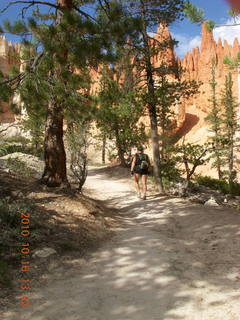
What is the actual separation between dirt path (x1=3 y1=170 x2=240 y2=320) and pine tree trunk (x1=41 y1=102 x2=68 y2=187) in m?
2.23

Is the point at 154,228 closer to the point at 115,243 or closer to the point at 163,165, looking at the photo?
the point at 115,243

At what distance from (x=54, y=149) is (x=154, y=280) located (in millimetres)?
4210

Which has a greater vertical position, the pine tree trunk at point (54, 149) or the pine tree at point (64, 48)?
the pine tree at point (64, 48)

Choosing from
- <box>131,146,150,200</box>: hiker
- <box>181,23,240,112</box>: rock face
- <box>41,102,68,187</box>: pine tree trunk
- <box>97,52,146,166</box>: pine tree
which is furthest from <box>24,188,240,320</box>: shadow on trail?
<box>181,23,240,112</box>: rock face

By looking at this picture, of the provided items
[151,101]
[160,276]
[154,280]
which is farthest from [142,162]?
[154,280]

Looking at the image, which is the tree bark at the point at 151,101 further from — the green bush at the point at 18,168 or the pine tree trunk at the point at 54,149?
the green bush at the point at 18,168

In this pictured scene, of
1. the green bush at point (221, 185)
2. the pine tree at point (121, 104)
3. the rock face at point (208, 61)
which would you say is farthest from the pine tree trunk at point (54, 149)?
the rock face at point (208, 61)

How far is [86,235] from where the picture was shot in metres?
4.77

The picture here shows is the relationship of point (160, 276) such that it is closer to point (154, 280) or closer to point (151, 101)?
point (154, 280)

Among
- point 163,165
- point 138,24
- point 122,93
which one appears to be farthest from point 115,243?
point 163,165

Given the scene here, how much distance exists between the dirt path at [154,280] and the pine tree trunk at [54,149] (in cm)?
223

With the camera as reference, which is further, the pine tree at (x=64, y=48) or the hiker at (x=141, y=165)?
the hiker at (x=141, y=165)

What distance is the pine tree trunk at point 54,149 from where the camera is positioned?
21.0 ft

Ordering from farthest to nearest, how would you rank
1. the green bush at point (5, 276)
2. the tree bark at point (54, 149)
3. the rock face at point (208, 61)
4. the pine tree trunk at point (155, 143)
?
1. the rock face at point (208, 61)
2. the pine tree trunk at point (155, 143)
3. the tree bark at point (54, 149)
4. the green bush at point (5, 276)
